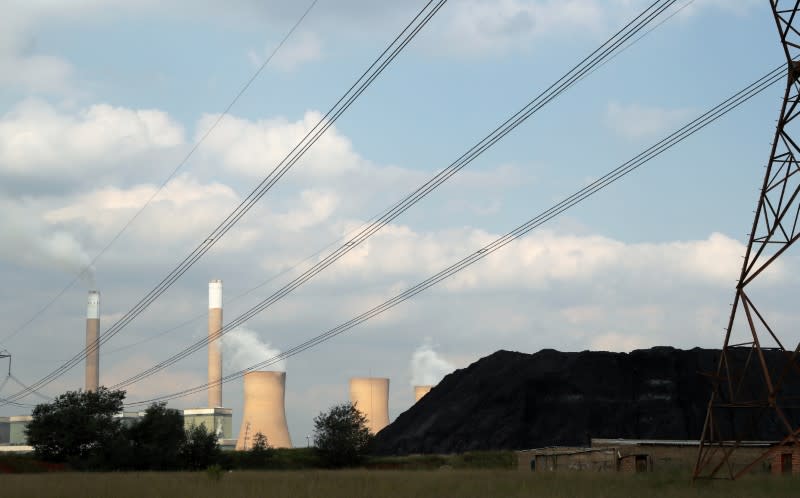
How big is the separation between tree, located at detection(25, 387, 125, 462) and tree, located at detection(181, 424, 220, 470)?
141 inches

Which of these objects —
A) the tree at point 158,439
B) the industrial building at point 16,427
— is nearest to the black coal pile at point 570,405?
the tree at point 158,439

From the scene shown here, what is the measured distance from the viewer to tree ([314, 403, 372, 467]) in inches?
2314

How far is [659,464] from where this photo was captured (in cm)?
4088

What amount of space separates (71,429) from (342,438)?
17071 millimetres

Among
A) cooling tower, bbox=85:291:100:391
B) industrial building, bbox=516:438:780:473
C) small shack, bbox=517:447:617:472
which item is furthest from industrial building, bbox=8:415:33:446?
industrial building, bbox=516:438:780:473

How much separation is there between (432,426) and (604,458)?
3645 cm

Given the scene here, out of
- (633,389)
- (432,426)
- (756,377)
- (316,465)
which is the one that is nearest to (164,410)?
(316,465)

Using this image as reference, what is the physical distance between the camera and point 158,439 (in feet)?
157

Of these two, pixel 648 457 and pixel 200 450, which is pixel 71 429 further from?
pixel 648 457

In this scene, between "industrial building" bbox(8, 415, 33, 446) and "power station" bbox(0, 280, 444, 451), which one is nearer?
"power station" bbox(0, 280, 444, 451)

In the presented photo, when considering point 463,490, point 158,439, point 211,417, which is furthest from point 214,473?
point 211,417

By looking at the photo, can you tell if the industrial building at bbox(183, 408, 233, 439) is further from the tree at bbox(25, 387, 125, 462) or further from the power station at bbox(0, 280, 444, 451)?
the tree at bbox(25, 387, 125, 462)

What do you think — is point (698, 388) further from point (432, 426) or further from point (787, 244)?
point (787, 244)

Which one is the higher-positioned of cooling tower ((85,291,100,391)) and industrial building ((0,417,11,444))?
cooling tower ((85,291,100,391))
